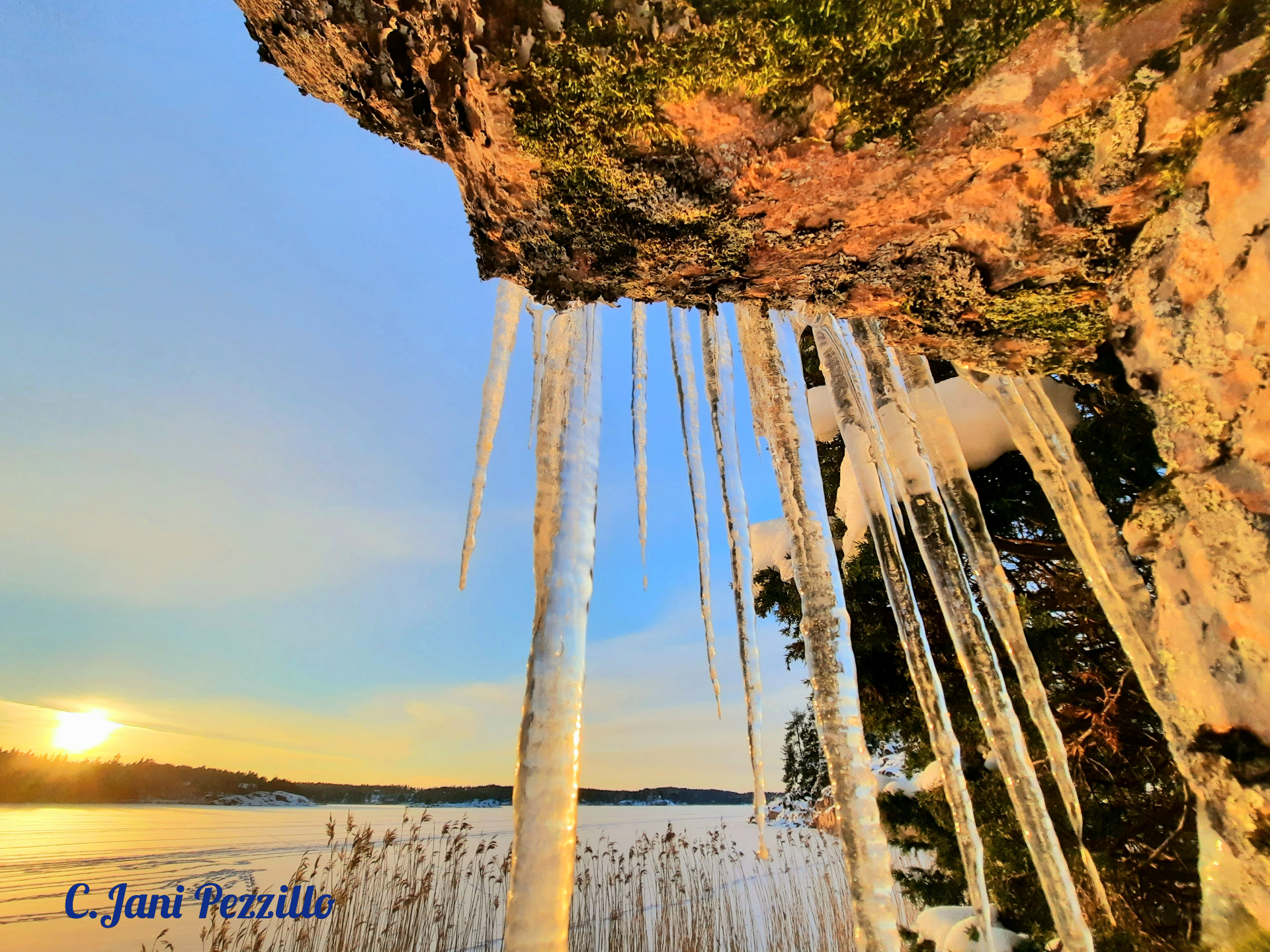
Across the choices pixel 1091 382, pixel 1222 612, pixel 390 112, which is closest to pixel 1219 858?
pixel 1222 612

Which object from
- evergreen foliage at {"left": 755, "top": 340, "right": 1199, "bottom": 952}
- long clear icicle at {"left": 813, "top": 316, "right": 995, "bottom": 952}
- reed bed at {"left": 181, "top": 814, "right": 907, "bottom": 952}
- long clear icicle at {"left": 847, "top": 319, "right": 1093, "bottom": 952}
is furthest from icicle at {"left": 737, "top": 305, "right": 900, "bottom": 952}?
reed bed at {"left": 181, "top": 814, "right": 907, "bottom": 952}

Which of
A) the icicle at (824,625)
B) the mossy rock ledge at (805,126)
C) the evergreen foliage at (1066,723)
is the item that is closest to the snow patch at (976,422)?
the evergreen foliage at (1066,723)

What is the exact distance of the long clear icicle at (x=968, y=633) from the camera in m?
1.63

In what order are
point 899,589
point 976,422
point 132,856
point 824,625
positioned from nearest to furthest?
point 824,625 → point 899,589 → point 976,422 → point 132,856

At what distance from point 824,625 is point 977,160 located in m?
1.34

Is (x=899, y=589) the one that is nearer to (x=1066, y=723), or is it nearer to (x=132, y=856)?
(x=1066, y=723)

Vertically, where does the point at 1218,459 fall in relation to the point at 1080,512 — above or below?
below

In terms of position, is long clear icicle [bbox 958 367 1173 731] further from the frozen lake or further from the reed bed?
the frozen lake

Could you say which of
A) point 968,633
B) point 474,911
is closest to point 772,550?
point 968,633

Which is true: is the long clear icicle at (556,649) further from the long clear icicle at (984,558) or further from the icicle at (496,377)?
the long clear icicle at (984,558)

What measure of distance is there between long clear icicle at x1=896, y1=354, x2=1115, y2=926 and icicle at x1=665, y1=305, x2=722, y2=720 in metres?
0.83

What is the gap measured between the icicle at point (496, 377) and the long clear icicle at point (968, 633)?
1413mm

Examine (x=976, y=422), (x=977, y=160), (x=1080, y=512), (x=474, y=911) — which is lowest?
(x=474, y=911)

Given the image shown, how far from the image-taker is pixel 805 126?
0.80 m
